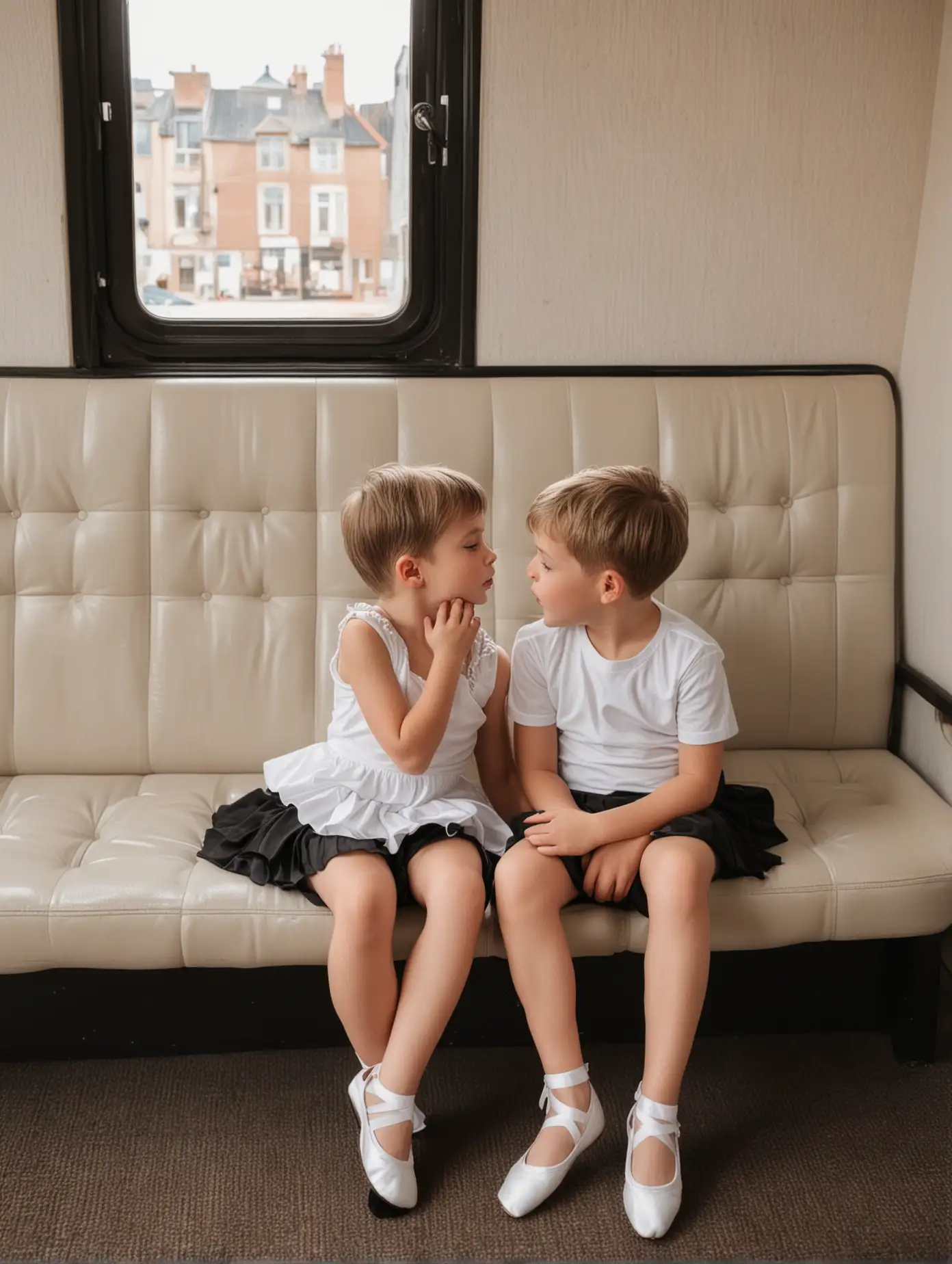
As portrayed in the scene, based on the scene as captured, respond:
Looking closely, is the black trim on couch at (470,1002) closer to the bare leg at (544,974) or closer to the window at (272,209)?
the bare leg at (544,974)

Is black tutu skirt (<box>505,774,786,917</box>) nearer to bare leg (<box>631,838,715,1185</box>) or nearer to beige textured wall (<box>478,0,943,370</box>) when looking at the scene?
bare leg (<box>631,838,715,1185</box>)

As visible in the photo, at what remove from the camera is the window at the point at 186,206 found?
2.54 metres

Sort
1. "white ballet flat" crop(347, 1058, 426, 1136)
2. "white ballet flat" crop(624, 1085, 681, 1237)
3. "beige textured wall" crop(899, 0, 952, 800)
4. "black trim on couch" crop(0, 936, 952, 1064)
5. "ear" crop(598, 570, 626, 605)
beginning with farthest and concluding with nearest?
"beige textured wall" crop(899, 0, 952, 800)
"black trim on couch" crop(0, 936, 952, 1064)
"ear" crop(598, 570, 626, 605)
"white ballet flat" crop(347, 1058, 426, 1136)
"white ballet flat" crop(624, 1085, 681, 1237)

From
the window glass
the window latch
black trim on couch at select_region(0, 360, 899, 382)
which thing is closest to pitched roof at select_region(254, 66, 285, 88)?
the window glass

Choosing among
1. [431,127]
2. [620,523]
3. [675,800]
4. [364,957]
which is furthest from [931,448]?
[364,957]

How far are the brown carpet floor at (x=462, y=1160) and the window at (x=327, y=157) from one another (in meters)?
1.89

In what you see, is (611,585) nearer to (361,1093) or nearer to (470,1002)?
(470,1002)

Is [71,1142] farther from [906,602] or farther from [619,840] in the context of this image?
[906,602]

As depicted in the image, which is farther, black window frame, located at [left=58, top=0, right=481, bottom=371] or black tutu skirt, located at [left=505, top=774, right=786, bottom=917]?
black window frame, located at [left=58, top=0, right=481, bottom=371]

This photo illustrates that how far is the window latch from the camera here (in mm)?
2453

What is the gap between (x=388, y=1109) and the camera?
5.64 ft

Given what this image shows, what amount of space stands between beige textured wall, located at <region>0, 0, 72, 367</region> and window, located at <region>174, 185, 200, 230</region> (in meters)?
0.24

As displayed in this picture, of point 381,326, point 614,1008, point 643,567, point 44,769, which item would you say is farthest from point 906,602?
point 44,769

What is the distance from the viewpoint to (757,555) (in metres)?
2.47
